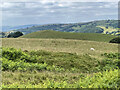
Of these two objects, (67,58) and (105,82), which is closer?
(105,82)

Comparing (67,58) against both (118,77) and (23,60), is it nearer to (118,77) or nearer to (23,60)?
A: (23,60)

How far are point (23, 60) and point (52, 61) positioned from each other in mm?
3756

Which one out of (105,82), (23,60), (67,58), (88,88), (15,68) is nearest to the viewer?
(88,88)

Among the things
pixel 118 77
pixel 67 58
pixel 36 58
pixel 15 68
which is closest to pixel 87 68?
pixel 67 58

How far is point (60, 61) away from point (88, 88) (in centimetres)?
1542

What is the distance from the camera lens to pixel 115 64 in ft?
76.8

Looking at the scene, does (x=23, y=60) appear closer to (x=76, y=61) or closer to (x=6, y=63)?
(x=6, y=63)

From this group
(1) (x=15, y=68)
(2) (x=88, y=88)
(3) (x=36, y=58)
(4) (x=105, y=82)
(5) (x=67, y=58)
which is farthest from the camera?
(5) (x=67, y=58)

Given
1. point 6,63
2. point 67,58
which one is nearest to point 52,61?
point 67,58

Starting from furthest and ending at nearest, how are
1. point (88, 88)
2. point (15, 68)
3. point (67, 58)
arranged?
point (67, 58)
point (15, 68)
point (88, 88)

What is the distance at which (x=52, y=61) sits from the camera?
22312 mm

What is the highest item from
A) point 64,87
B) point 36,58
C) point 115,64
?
point 64,87

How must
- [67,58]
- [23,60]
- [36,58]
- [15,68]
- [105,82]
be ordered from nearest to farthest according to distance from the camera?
[105,82] < [15,68] < [23,60] < [36,58] < [67,58]

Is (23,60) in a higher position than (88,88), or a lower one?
lower
